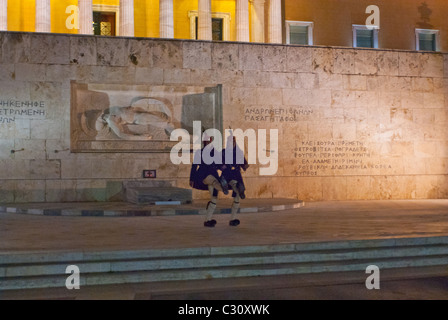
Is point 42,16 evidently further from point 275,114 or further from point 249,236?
point 249,236

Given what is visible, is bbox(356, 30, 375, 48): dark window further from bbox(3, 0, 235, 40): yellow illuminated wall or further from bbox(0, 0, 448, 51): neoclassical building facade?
bbox(3, 0, 235, 40): yellow illuminated wall

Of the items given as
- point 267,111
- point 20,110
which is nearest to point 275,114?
point 267,111

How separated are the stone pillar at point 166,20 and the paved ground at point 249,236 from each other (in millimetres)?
17102

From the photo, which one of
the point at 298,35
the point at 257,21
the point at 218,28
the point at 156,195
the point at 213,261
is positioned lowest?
the point at 213,261

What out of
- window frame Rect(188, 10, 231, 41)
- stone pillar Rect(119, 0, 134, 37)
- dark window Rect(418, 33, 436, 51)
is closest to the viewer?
stone pillar Rect(119, 0, 134, 37)

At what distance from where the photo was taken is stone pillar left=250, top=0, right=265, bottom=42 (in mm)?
33531

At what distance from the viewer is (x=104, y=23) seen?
3566 centimetres

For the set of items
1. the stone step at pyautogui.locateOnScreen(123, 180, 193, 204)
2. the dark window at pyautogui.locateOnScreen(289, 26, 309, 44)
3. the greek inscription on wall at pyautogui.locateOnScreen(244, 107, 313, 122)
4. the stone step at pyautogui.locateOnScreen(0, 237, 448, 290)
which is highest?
the dark window at pyautogui.locateOnScreen(289, 26, 309, 44)

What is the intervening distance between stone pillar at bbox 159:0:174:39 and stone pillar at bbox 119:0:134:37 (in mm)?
1816

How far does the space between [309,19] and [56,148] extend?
23.8 meters

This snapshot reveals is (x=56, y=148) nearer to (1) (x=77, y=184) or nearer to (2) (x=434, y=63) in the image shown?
(1) (x=77, y=184)

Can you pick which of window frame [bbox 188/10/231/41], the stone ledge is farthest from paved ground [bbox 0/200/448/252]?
window frame [bbox 188/10/231/41]

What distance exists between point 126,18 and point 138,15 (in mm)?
6573
